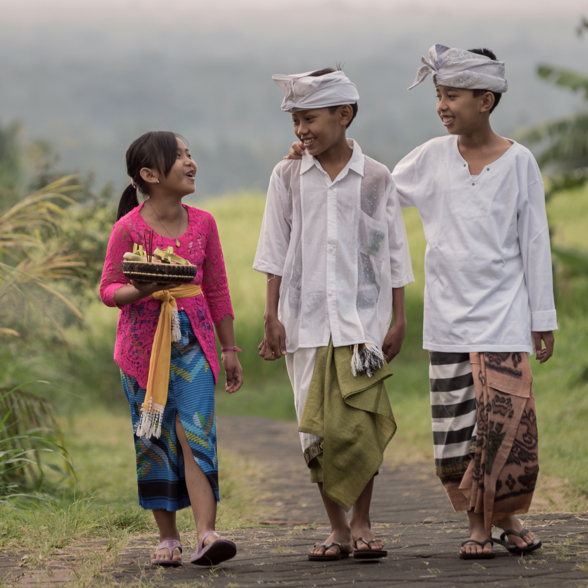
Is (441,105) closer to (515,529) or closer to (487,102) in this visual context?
(487,102)

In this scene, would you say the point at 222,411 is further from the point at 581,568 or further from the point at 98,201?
the point at 581,568

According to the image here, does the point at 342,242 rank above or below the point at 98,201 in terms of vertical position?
below

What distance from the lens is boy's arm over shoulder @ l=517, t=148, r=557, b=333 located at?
340cm

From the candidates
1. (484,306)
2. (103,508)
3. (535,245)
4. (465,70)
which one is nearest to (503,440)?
(484,306)

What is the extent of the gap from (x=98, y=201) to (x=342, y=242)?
15.7 feet

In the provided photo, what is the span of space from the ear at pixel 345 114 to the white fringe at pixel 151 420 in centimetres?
135

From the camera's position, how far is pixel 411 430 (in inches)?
296

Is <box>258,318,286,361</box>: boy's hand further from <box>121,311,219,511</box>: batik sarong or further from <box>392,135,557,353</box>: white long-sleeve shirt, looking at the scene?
<box>392,135,557,353</box>: white long-sleeve shirt

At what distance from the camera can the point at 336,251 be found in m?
3.43

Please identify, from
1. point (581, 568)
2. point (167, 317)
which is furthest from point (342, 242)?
point (581, 568)

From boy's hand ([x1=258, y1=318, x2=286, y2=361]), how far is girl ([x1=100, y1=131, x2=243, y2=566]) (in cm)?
21

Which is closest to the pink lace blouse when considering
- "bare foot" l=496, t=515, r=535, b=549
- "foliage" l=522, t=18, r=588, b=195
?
"bare foot" l=496, t=515, r=535, b=549

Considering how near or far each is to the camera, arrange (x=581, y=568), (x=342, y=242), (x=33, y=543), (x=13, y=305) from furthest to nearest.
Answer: (x=13, y=305) < (x=33, y=543) < (x=342, y=242) < (x=581, y=568)

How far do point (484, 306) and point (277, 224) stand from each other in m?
0.90
